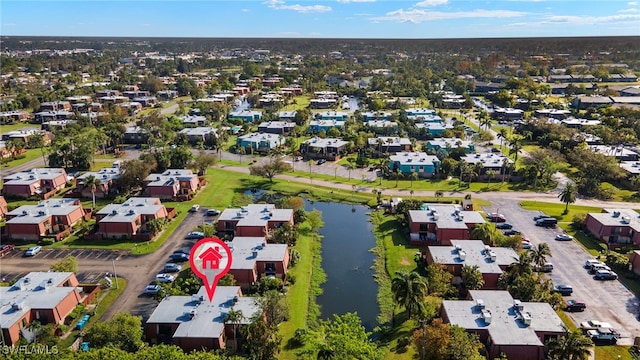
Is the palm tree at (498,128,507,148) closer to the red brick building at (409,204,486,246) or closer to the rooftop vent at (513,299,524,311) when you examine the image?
the red brick building at (409,204,486,246)

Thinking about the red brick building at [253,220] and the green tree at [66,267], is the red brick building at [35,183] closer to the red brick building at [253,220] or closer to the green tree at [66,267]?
the green tree at [66,267]

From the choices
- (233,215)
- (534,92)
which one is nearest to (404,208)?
(233,215)

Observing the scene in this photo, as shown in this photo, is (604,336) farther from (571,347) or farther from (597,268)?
(597,268)

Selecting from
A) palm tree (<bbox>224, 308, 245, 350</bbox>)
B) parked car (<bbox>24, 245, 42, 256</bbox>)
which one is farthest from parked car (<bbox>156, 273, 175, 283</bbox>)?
parked car (<bbox>24, 245, 42, 256</bbox>)

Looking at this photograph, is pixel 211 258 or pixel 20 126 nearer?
pixel 211 258

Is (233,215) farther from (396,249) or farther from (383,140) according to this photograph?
(383,140)

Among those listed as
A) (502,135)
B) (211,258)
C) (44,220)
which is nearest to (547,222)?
(502,135)
